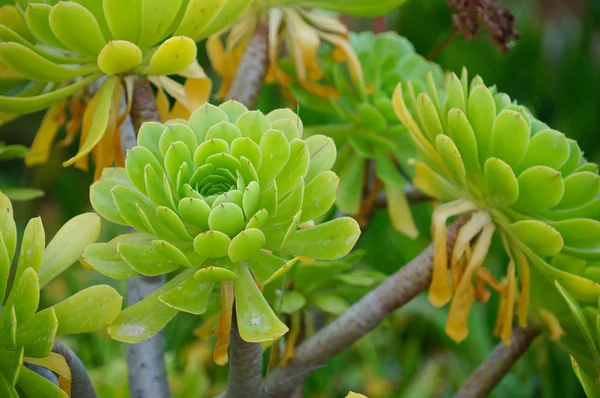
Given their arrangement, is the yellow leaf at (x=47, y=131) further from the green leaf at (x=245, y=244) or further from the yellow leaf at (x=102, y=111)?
the green leaf at (x=245, y=244)

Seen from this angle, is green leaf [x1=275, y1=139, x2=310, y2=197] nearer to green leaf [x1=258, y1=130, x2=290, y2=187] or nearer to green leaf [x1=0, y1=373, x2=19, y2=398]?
green leaf [x1=258, y1=130, x2=290, y2=187]

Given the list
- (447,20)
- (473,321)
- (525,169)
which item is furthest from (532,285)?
(447,20)

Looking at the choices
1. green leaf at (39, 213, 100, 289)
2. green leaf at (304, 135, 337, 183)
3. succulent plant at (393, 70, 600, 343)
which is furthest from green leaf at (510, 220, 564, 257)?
green leaf at (39, 213, 100, 289)

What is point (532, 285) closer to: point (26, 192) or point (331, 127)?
point (331, 127)

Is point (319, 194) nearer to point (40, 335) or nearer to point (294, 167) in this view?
point (294, 167)

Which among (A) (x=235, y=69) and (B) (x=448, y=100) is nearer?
(B) (x=448, y=100)
